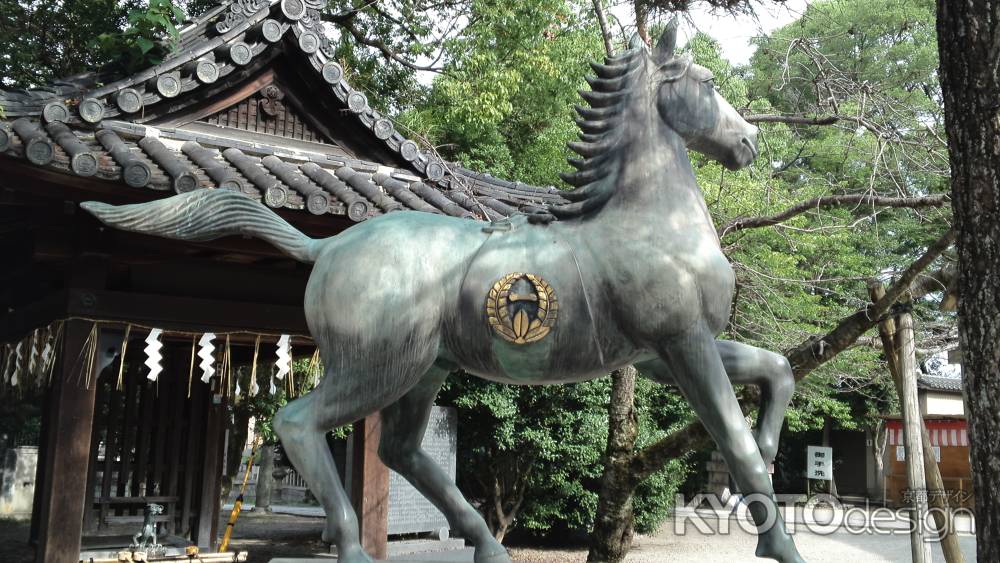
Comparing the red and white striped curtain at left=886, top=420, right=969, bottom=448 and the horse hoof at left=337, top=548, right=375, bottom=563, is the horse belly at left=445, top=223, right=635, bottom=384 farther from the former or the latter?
the red and white striped curtain at left=886, top=420, right=969, bottom=448

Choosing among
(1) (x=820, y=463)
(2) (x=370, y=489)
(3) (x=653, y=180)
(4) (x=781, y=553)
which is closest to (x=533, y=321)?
(3) (x=653, y=180)

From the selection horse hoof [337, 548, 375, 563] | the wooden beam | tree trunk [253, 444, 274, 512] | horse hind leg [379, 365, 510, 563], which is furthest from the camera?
tree trunk [253, 444, 274, 512]

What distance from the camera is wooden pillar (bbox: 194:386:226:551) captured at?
365 inches

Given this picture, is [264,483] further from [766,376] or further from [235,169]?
[766,376]

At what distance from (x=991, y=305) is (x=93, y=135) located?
5.14m

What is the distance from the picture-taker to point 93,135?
5492 mm

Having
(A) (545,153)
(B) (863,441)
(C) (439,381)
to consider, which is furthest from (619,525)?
(B) (863,441)

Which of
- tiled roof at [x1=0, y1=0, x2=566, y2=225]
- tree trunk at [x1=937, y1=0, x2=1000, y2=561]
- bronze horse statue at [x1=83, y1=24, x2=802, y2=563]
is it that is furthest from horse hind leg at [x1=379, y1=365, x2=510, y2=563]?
tiled roof at [x1=0, y1=0, x2=566, y2=225]

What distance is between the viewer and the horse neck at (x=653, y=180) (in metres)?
2.85

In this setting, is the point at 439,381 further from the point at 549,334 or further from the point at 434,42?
the point at 434,42

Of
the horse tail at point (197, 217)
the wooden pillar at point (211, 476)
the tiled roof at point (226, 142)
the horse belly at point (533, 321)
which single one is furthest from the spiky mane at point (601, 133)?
the wooden pillar at point (211, 476)

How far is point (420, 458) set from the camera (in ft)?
10.4

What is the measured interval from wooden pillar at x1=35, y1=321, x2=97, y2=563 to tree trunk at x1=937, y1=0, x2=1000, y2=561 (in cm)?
502

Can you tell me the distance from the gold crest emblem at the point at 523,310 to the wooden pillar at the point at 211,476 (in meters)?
7.20
